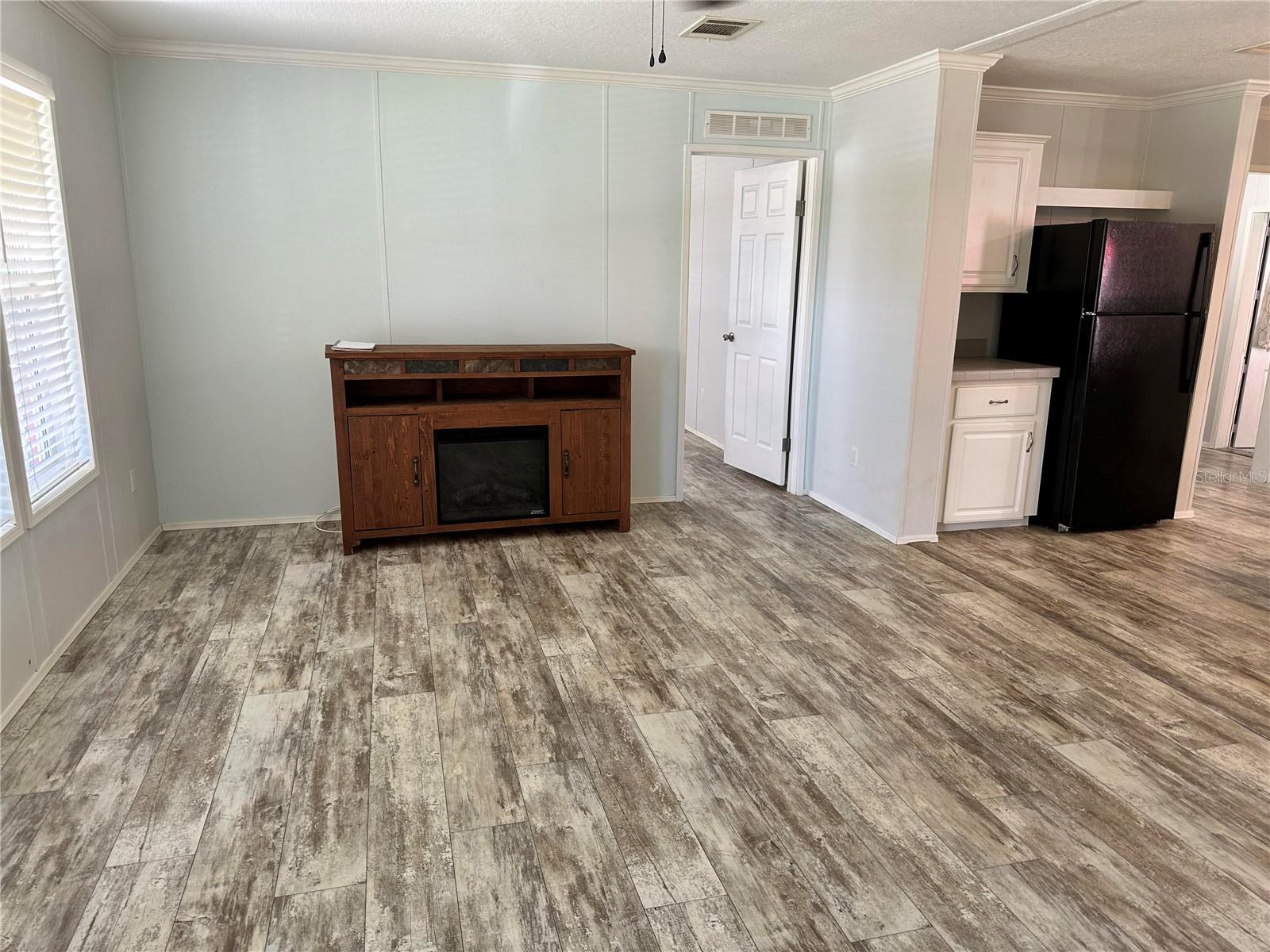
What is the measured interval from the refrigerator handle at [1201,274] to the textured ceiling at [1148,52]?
83 centimetres

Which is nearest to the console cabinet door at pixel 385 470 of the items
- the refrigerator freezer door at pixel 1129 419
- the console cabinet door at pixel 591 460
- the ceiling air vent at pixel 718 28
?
the console cabinet door at pixel 591 460

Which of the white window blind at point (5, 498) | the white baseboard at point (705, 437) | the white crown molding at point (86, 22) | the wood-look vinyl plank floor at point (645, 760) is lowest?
the wood-look vinyl plank floor at point (645, 760)

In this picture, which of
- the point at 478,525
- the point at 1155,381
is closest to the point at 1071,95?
the point at 1155,381

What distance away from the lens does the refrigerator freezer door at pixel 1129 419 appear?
4.55 meters

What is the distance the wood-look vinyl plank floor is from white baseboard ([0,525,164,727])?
0.14 ft

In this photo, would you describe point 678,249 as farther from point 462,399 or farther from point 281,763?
point 281,763

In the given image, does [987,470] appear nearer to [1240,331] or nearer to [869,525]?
[869,525]

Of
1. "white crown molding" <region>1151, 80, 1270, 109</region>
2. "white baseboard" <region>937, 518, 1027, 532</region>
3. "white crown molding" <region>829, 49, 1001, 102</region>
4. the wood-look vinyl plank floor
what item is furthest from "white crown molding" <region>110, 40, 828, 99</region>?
"white baseboard" <region>937, 518, 1027, 532</region>

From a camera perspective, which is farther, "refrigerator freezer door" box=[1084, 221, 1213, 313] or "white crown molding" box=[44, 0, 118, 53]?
"refrigerator freezer door" box=[1084, 221, 1213, 313]

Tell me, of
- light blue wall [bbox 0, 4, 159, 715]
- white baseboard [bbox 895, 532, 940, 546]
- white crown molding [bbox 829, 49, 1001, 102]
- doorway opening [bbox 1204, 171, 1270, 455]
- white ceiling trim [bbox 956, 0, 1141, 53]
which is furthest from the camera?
doorway opening [bbox 1204, 171, 1270, 455]

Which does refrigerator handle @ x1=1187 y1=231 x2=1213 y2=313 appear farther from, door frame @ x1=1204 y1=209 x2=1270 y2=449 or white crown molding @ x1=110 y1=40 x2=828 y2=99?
door frame @ x1=1204 y1=209 x2=1270 y2=449

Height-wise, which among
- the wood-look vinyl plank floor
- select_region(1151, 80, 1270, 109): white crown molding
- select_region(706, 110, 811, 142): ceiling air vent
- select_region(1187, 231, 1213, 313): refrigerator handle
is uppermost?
select_region(1151, 80, 1270, 109): white crown molding

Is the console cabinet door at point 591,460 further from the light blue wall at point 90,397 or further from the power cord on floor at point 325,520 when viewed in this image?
the light blue wall at point 90,397

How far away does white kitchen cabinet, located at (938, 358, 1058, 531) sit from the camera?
15.1 ft
